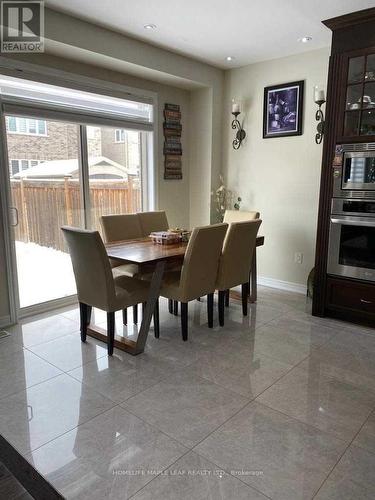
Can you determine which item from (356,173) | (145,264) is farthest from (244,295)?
(356,173)

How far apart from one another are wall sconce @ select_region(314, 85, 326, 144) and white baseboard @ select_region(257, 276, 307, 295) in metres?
1.65

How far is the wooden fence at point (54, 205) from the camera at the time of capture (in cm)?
348

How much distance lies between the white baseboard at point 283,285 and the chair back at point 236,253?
1191 millimetres

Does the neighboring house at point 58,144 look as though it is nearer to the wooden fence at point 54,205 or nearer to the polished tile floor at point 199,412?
the wooden fence at point 54,205

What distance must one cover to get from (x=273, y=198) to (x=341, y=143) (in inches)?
52.3

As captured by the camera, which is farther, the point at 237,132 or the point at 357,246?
the point at 237,132

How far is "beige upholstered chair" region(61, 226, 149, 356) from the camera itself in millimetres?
2543

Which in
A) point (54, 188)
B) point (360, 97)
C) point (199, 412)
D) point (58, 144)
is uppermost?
point (360, 97)

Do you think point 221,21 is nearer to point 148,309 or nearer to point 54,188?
point 54,188

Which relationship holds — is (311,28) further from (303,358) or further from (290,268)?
(303,358)

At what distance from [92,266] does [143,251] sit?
1.57ft

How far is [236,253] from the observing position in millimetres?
3248

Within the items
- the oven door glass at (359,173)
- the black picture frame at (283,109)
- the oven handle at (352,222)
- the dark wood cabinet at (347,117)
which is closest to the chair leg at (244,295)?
the dark wood cabinet at (347,117)

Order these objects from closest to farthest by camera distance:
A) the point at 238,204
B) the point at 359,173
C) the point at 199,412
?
the point at 199,412
the point at 359,173
the point at 238,204
